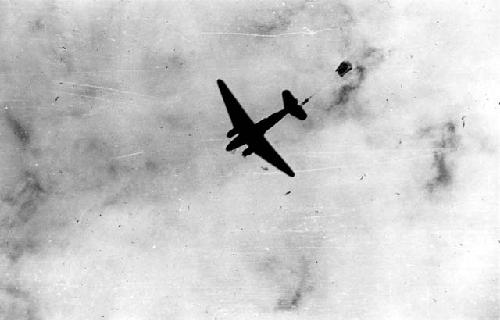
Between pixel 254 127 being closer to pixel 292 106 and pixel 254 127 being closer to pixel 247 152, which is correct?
pixel 247 152

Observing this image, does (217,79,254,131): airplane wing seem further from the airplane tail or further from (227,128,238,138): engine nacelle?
the airplane tail

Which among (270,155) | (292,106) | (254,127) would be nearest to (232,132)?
(254,127)

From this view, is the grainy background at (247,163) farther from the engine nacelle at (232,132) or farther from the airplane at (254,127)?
the engine nacelle at (232,132)

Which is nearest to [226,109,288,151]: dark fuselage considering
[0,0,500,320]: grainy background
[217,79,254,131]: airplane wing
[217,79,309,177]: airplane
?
[217,79,309,177]: airplane

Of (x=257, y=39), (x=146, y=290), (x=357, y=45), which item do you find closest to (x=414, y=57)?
(x=357, y=45)

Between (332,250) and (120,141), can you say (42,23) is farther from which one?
(332,250)

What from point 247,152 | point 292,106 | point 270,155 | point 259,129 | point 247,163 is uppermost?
point 292,106
